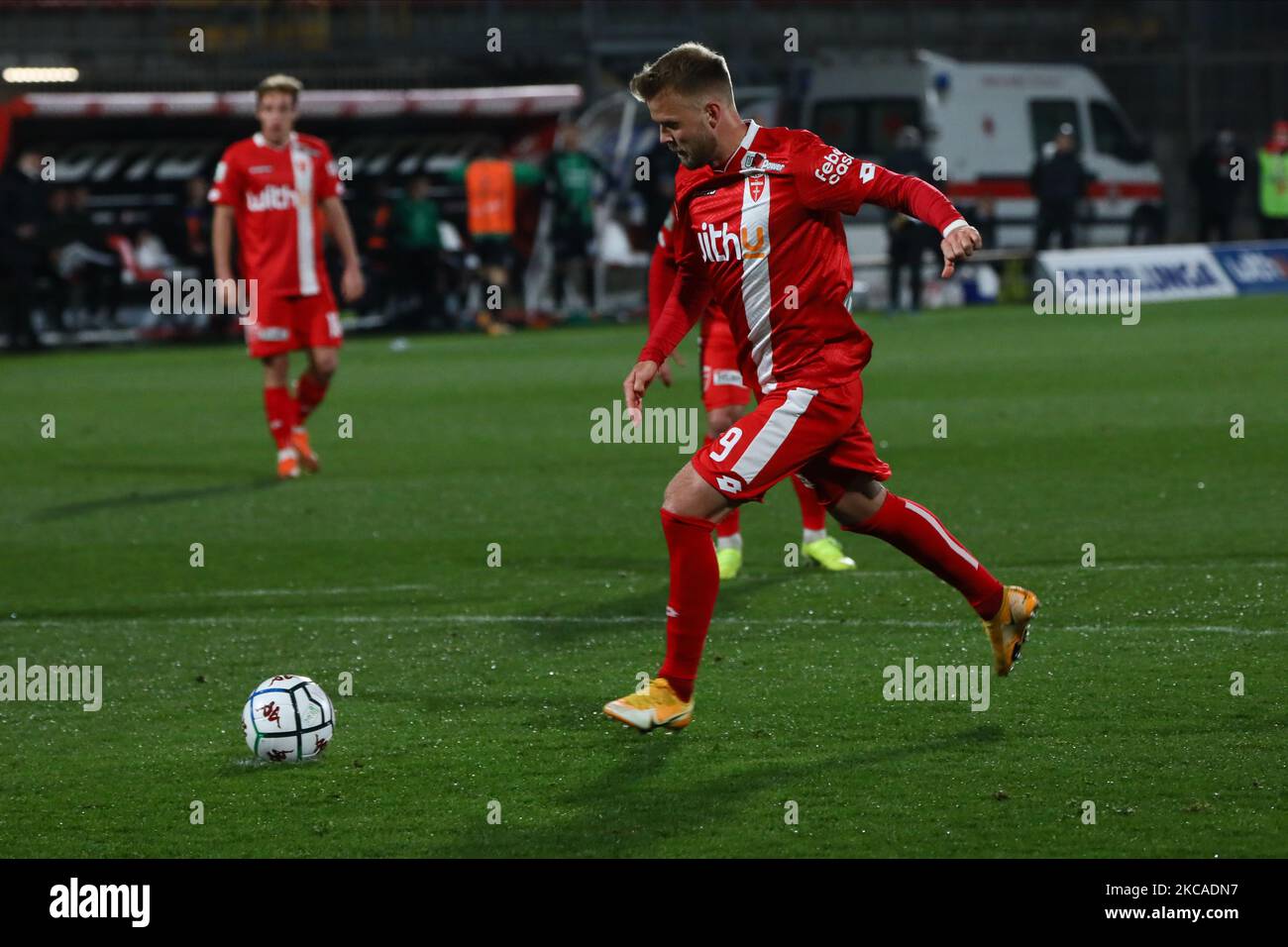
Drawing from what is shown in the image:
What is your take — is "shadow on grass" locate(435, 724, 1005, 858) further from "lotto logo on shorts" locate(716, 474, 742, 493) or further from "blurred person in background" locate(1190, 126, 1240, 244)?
"blurred person in background" locate(1190, 126, 1240, 244)

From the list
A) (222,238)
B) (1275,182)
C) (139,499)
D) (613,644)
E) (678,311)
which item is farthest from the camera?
(1275,182)

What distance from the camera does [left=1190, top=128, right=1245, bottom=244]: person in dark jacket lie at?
93.7 ft

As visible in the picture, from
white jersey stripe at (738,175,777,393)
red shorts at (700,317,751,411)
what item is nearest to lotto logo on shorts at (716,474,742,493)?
white jersey stripe at (738,175,777,393)

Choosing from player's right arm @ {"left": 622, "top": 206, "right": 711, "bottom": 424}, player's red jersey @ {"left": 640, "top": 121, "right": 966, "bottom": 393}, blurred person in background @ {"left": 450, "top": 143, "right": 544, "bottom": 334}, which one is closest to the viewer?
player's red jersey @ {"left": 640, "top": 121, "right": 966, "bottom": 393}

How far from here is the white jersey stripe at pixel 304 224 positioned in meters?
11.9

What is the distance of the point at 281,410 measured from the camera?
11.9 m

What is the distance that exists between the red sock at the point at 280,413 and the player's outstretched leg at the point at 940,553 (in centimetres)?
662

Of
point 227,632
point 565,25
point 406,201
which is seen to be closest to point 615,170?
point 406,201

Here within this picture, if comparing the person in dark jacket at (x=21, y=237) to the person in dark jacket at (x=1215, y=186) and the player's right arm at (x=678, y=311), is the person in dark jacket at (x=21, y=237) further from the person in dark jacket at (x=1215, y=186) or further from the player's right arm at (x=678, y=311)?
the player's right arm at (x=678, y=311)

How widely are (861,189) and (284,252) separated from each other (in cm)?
693

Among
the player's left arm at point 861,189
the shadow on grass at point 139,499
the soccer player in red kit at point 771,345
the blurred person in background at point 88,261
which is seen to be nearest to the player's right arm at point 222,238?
the shadow on grass at point 139,499

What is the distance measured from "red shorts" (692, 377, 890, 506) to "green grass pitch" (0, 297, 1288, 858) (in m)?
0.74

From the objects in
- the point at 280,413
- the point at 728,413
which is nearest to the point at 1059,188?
the point at 280,413

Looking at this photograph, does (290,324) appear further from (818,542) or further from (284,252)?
(818,542)
